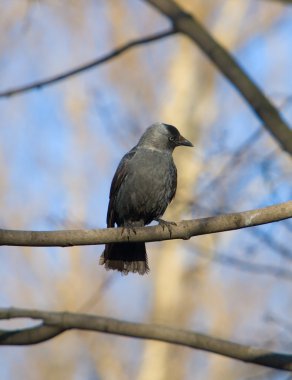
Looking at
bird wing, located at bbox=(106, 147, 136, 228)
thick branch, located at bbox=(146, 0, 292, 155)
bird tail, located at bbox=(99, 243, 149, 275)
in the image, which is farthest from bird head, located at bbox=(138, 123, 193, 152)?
bird tail, located at bbox=(99, 243, 149, 275)

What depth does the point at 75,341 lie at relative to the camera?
50.1 feet

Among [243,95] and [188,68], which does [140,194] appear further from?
[188,68]

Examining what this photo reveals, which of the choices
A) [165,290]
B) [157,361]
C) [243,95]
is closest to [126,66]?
[165,290]

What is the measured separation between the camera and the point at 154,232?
5.39 metres

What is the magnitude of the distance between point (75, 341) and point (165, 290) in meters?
1.89

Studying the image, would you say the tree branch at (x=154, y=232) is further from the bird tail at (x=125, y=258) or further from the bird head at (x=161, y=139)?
the bird head at (x=161, y=139)

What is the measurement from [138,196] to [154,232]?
1409mm

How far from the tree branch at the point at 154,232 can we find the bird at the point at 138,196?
3.99 ft

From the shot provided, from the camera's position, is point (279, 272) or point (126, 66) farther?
point (126, 66)

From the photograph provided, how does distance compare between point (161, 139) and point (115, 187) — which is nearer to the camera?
point (115, 187)

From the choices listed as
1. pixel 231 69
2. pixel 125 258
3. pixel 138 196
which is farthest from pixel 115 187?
pixel 231 69

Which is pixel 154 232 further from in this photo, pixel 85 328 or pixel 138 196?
pixel 138 196

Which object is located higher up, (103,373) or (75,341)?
(75,341)

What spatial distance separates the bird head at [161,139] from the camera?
7.25 meters
